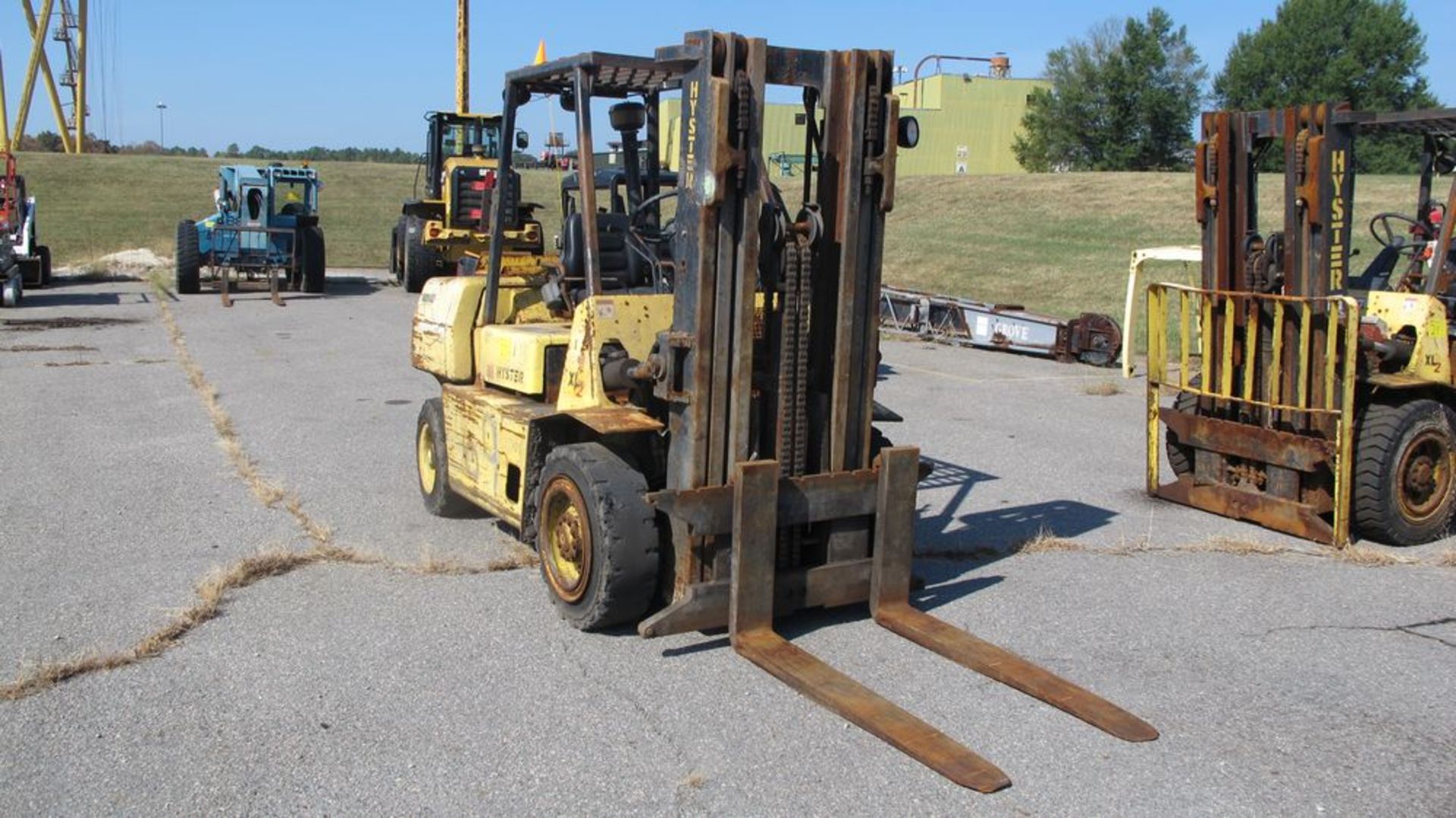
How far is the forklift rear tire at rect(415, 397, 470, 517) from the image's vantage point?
7.59m

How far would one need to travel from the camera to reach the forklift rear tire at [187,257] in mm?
23859

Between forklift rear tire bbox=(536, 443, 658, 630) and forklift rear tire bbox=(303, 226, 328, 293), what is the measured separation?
68.9ft

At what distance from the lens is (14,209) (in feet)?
76.6

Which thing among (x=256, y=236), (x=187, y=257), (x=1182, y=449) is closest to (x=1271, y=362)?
(x=1182, y=449)

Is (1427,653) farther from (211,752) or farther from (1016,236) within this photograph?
(1016,236)

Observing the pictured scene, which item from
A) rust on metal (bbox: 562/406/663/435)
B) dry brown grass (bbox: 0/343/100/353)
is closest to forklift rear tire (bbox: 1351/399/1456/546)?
rust on metal (bbox: 562/406/663/435)

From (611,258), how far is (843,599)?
2.03m

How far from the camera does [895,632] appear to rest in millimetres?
5715

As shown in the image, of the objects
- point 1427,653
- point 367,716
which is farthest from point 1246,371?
point 367,716

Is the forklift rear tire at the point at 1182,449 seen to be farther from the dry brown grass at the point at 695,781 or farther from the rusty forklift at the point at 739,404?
the dry brown grass at the point at 695,781

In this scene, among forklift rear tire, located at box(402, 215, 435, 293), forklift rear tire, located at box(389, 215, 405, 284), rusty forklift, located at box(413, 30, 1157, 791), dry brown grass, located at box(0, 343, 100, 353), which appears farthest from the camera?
forklift rear tire, located at box(389, 215, 405, 284)

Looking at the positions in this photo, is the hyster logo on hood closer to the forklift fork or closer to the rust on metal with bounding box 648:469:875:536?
the forklift fork

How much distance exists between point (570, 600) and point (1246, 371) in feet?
15.6

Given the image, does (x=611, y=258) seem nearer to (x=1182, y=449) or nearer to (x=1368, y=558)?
(x=1182, y=449)
